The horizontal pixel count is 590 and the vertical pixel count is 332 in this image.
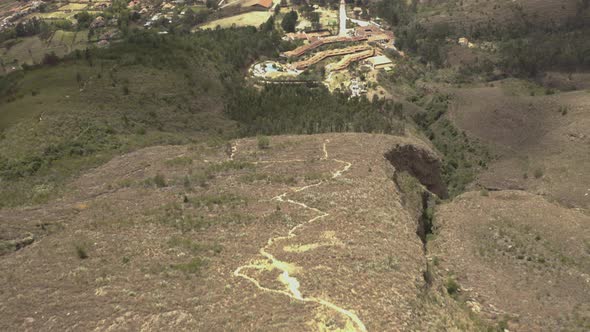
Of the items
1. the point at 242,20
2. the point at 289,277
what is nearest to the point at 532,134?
the point at 289,277

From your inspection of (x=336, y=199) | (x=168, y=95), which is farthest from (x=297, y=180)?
(x=168, y=95)

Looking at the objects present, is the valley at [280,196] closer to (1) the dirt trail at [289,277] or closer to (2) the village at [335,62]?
(1) the dirt trail at [289,277]

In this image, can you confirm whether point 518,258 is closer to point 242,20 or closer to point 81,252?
point 81,252

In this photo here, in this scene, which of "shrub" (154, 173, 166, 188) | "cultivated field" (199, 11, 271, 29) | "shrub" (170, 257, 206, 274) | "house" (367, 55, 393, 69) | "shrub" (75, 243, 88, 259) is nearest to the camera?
"shrub" (170, 257, 206, 274)

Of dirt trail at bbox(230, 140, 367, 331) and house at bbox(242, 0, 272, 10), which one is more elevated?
house at bbox(242, 0, 272, 10)

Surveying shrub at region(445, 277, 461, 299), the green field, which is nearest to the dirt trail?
shrub at region(445, 277, 461, 299)

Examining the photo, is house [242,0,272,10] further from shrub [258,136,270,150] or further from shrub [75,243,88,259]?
shrub [75,243,88,259]

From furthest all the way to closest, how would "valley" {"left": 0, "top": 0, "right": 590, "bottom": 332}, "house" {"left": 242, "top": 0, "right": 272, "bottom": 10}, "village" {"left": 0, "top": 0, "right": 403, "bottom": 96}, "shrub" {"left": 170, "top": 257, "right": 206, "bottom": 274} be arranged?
"house" {"left": 242, "top": 0, "right": 272, "bottom": 10}
"village" {"left": 0, "top": 0, "right": 403, "bottom": 96}
"shrub" {"left": 170, "top": 257, "right": 206, "bottom": 274}
"valley" {"left": 0, "top": 0, "right": 590, "bottom": 332}

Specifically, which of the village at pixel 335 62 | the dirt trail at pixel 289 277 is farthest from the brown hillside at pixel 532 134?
the dirt trail at pixel 289 277
